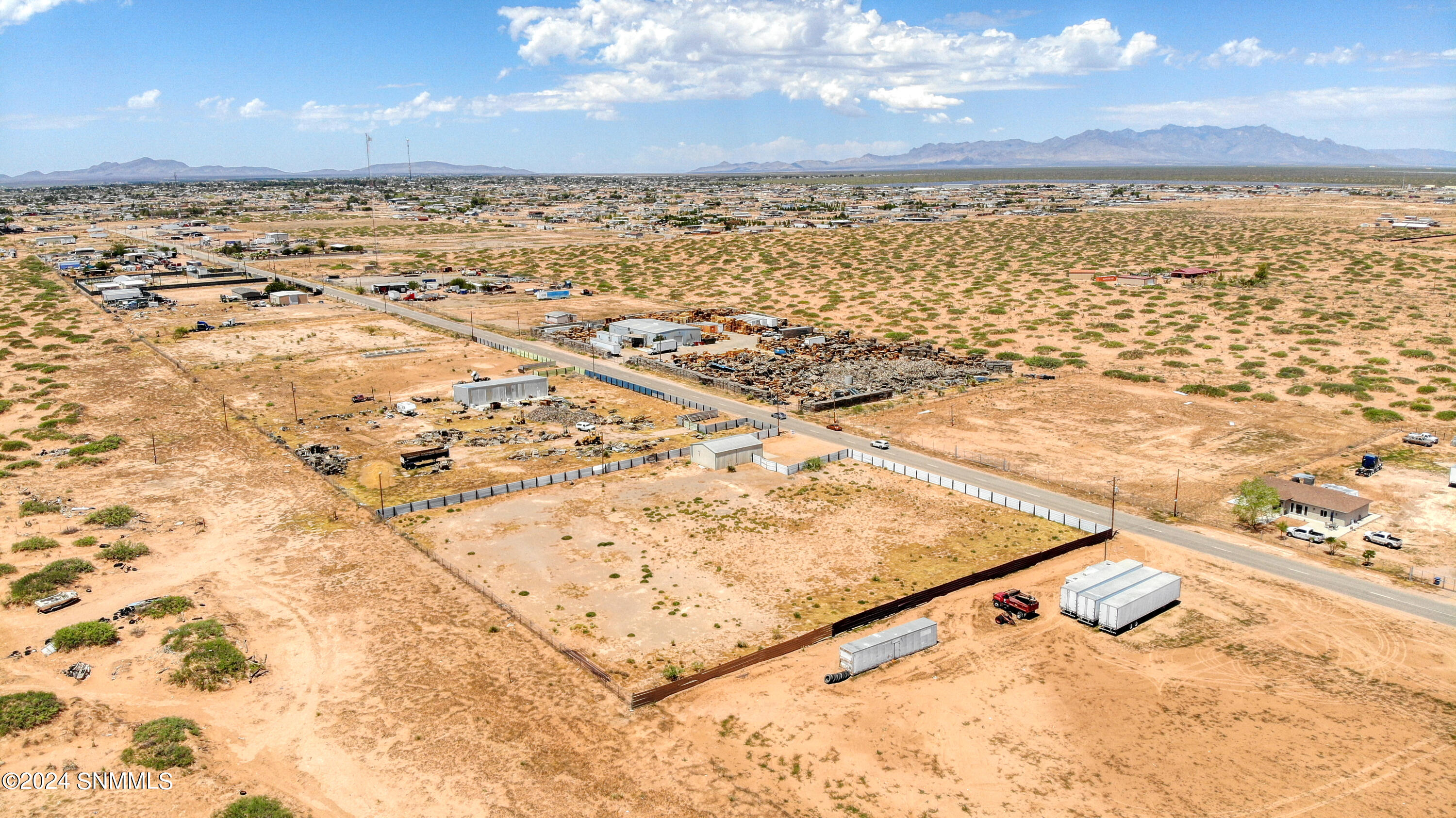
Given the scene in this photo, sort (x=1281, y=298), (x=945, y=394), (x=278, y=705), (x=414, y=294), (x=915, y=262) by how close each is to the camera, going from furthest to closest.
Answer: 1. (x=915, y=262)
2. (x=414, y=294)
3. (x=1281, y=298)
4. (x=945, y=394)
5. (x=278, y=705)

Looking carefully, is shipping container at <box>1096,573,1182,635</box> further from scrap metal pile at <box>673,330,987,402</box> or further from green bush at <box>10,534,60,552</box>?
green bush at <box>10,534,60,552</box>

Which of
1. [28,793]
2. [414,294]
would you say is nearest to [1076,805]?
[28,793]

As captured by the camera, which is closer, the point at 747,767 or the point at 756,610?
the point at 747,767

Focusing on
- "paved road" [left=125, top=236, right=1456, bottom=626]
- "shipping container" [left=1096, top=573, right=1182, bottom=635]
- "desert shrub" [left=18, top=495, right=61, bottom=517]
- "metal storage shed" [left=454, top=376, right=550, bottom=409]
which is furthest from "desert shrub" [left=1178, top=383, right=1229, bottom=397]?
"desert shrub" [left=18, top=495, right=61, bottom=517]

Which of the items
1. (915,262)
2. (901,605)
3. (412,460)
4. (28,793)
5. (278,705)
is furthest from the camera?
(915,262)

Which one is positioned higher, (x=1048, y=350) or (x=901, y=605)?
(x=1048, y=350)

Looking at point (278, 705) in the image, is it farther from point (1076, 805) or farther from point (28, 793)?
point (1076, 805)
